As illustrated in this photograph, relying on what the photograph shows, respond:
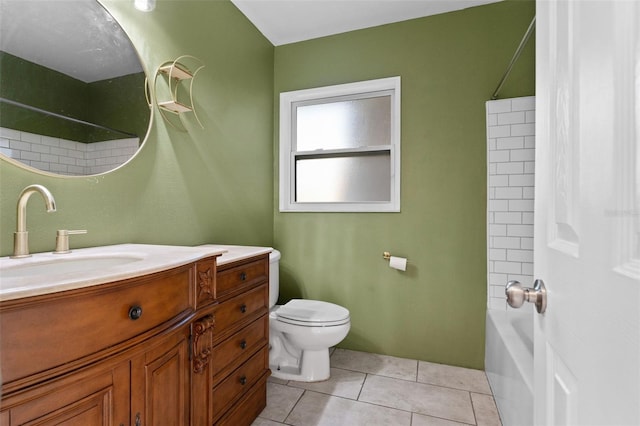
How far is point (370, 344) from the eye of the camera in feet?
7.64

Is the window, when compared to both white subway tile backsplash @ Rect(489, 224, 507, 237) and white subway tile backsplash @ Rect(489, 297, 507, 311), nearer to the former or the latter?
white subway tile backsplash @ Rect(489, 224, 507, 237)

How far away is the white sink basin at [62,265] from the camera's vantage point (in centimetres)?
88

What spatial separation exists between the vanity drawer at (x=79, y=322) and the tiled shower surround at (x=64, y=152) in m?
0.65

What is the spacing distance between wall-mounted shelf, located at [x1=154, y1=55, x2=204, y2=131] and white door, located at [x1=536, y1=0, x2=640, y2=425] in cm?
150

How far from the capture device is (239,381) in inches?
55.2

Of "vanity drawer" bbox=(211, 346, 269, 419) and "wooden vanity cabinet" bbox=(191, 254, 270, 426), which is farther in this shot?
"vanity drawer" bbox=(211, 346, 269, 419)

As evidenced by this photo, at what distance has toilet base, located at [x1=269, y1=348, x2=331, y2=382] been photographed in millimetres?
1935

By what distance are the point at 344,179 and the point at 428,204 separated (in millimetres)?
695

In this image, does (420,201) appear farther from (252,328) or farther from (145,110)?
(145,110)

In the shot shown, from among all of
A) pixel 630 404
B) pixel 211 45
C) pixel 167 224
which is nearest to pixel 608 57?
pixel 630 404

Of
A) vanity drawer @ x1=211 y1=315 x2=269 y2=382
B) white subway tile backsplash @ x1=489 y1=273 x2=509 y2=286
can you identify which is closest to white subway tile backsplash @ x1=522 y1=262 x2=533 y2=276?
white subway tile backsplash @ x1=489 y1=273 x2=509 y2=286

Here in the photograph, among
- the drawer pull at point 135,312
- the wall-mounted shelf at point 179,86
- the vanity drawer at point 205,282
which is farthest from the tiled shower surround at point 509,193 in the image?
the drawer pull at point 135,312

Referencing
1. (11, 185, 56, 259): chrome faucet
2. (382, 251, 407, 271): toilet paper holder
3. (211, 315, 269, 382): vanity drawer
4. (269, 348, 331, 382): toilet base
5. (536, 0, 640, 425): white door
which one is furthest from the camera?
(382, 251, 407, 271): toilet paper holder

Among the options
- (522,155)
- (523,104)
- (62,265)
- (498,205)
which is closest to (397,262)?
(498,205)
